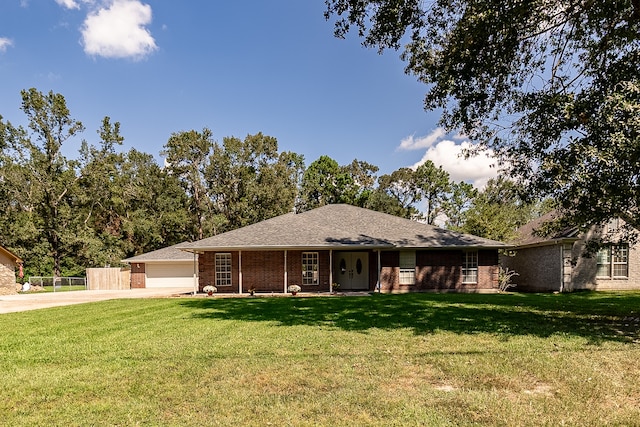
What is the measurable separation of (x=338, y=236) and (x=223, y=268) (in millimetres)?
6478

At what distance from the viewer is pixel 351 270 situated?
21.0 metres

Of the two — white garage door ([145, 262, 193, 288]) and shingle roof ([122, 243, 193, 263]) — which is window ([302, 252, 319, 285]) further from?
white garage door ([145, 262, 193, 288])

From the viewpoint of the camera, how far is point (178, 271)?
2812 centimetres

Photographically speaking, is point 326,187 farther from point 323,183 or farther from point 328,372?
point 328,372

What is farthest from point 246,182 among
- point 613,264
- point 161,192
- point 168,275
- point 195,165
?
point 613,264

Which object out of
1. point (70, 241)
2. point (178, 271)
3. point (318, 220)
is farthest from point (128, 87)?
point (70, 241)

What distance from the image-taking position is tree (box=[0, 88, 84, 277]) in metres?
31.5

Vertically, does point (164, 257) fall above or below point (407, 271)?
above

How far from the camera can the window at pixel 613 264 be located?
66.9 feet

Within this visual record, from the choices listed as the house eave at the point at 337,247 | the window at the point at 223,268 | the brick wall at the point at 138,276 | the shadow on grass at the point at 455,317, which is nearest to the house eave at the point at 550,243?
the house eave at the point at 337,247

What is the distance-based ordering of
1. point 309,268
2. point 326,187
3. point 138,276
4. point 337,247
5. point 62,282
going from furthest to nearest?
1. point 326,187
2. point 62,282
3. point 138,276
4. point 309,268
5. point 337,247

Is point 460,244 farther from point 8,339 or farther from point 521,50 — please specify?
point 8,339

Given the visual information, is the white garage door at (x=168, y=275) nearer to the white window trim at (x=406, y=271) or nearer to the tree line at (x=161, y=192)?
the tree line at (x=161, y=192)

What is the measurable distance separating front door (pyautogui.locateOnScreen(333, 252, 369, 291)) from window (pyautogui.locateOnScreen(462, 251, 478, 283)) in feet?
16.6
